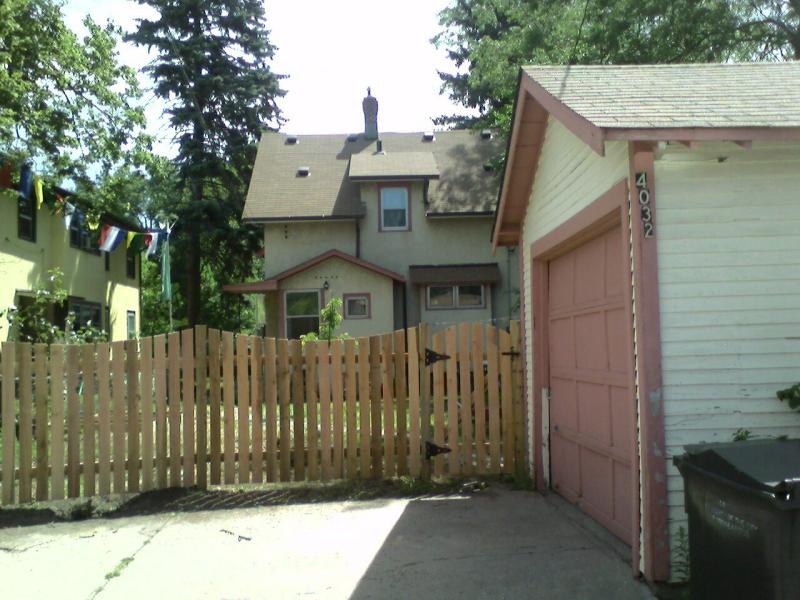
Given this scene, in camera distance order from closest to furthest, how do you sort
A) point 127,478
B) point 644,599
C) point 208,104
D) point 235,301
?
1. point 644,599
2. point 127,478
3. point 208,104
4. point 235,301

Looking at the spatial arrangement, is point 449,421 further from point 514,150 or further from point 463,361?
point 514,150

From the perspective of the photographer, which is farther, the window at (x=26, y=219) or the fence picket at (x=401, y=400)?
the window at (x=26, y=219)

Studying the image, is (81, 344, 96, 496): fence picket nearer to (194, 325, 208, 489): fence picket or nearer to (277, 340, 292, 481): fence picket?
(194, 325, 208, 489): fence picket

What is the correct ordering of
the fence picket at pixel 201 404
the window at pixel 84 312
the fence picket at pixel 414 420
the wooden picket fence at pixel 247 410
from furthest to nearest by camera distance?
the window at pixel 84 312 < the fence picket at pixel 414 420 < the fence picket at pixel 201 404 < the wooden picket fence at pixel 247 410

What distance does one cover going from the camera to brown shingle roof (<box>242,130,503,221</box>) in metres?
21.3

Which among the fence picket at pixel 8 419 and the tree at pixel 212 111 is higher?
the tree at pixel 212 111

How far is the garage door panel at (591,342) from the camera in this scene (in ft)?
20.7

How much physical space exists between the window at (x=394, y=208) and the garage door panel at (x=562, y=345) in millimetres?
13763

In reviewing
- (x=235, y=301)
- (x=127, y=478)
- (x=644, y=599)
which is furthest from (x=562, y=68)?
(x=235, y=301)

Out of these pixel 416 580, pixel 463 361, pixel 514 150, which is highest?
pixel 514 150

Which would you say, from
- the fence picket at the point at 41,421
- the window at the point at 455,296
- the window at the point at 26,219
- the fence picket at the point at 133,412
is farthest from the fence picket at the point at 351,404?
the window at the point at 26,219

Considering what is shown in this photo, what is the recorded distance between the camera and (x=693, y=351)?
5008mm

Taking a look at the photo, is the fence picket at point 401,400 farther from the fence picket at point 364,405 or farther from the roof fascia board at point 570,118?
the roof fascia board at point 570,118

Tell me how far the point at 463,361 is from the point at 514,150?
88.7 inches
